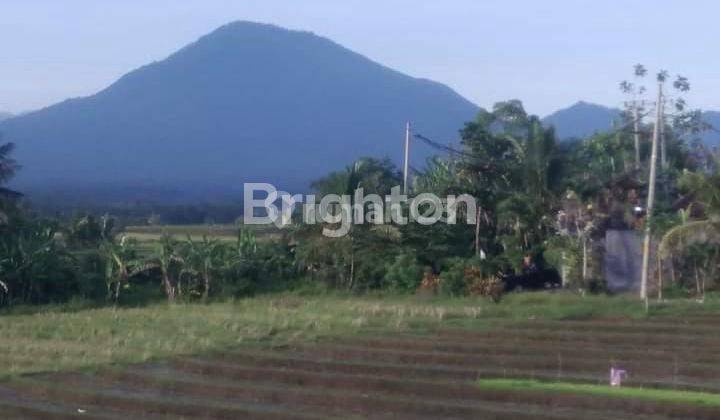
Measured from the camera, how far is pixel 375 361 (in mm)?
16094

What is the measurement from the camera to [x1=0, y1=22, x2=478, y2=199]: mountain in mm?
120125

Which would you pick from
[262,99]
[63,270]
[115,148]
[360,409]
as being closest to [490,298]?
[63,270]

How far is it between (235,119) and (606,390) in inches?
5005

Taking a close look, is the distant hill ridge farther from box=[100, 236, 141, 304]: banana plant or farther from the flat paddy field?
the flat paddy field

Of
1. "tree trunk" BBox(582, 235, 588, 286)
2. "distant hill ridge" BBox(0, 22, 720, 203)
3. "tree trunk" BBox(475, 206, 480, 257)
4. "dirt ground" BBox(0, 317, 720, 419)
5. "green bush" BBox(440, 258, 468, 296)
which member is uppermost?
"distant hill ridge" BBox(0, 22, 720, 203)

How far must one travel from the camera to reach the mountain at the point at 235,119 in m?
120

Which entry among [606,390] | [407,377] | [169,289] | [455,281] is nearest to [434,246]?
[455,281]

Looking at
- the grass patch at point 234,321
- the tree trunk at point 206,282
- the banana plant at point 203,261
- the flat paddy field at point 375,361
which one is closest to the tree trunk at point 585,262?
the flat paddy field at point 375,361

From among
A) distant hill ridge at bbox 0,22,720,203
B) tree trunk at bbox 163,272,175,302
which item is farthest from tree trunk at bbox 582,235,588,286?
distant hill ridge at bbox 0,22,720,203

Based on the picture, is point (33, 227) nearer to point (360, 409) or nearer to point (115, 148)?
point (360, 409)

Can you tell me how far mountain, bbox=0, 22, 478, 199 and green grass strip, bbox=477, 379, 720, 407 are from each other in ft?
292

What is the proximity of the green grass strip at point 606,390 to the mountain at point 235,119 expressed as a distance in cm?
8907

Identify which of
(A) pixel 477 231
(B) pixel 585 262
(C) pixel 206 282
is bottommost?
(C) pixel 206 282

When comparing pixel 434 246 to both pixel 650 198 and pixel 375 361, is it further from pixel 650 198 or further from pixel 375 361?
pixel 375 361
